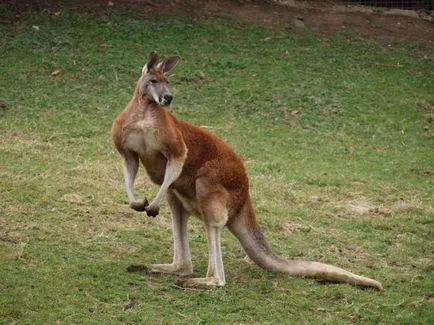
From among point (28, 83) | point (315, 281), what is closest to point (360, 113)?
point (28, 83)

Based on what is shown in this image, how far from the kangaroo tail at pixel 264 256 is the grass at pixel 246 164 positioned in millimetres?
86

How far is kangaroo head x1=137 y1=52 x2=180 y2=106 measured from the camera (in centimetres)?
603

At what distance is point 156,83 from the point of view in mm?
6156

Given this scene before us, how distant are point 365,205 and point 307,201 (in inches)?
21.1

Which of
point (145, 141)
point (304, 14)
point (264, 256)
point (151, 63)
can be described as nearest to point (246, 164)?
point (264, 256)

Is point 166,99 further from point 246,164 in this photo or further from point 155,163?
point 246,164

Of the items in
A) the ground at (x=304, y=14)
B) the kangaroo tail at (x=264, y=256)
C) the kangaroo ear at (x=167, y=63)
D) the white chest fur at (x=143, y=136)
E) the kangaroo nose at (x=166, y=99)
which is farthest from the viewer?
the ground at (x=304, y=14)

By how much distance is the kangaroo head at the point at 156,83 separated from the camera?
6.03 m

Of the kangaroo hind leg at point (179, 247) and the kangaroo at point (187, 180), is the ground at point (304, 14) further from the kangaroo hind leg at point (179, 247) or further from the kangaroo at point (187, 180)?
the kangaroo hind leg at point (179, 247)

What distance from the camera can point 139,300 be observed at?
562 cm

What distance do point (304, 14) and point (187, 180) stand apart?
312 inches

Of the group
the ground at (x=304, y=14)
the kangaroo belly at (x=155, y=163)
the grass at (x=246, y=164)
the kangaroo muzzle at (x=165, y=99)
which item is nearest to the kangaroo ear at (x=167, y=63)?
the kangaroo muzzle at (x=165, y=99)

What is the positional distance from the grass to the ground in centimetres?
33

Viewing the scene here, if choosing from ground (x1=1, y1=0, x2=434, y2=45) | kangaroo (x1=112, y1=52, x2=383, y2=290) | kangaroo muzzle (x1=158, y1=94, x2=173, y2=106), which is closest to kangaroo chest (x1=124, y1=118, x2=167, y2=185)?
kangaroo (x1=112, y1=52, x2=383, y2=290)
